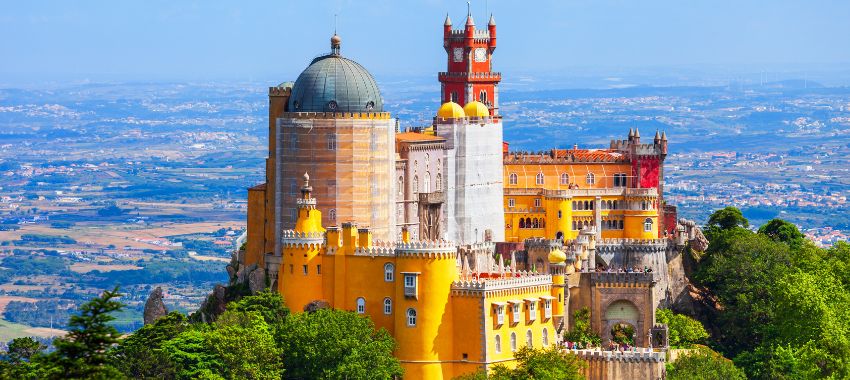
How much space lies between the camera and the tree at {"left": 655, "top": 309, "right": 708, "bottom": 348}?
445 feet

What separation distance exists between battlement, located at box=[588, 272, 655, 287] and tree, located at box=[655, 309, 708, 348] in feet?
14.8

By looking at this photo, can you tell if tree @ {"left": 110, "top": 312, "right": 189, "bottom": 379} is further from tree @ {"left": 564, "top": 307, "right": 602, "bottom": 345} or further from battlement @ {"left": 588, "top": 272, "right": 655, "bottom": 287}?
battlement @ {"left": 588, "top": 272, "right": 655, "bottom": 287}

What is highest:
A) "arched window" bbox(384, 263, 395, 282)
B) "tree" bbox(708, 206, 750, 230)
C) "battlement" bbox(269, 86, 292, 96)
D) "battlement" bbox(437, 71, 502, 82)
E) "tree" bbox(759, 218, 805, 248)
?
"battlement" bbox(437, 71, 502, 82)

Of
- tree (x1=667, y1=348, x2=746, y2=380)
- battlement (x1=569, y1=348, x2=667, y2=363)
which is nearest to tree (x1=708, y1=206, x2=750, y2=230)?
tree (x1=667, y1=348, x2=746, y2=380)

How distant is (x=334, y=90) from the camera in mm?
134625

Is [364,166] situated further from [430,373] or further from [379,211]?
[430,373]

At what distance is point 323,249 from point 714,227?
45228mm

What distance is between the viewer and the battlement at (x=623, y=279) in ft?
433

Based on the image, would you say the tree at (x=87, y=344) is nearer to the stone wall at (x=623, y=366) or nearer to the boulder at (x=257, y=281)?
the stone wall at (x=623, y=366)

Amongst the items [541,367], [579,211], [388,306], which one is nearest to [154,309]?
[388,306]

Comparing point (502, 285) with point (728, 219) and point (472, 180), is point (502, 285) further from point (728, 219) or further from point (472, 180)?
point (728, 219)

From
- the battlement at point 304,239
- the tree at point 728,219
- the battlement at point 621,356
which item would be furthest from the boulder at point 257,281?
the tree at point 728,219

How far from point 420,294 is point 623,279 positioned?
15.9m

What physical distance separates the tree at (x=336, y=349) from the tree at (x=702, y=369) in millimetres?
16735
